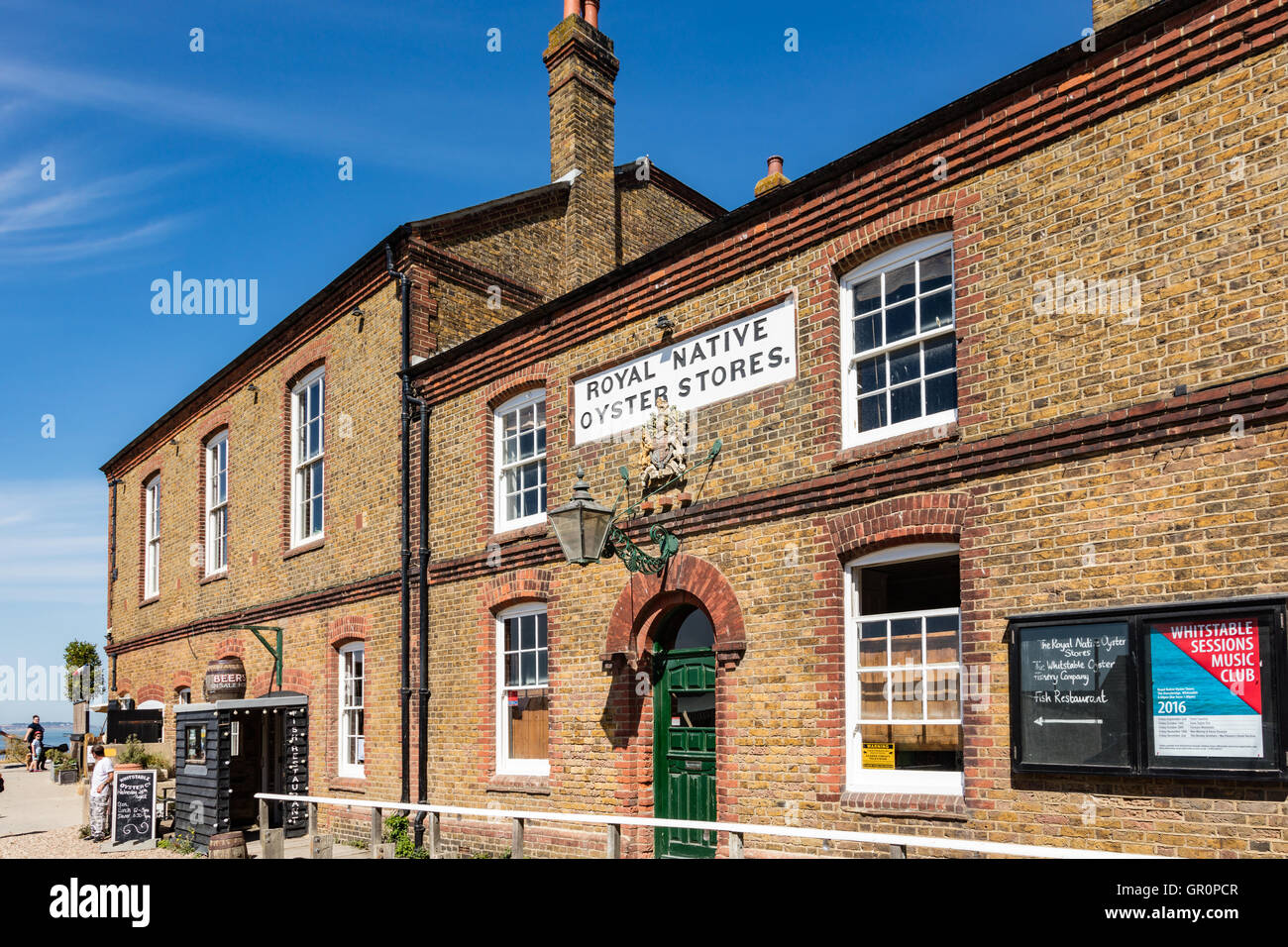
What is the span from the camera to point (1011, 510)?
25.8 ft

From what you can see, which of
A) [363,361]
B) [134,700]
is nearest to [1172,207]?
[363,361]

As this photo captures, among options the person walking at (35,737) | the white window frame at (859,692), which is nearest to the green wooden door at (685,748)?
the white window frame at (859,692)

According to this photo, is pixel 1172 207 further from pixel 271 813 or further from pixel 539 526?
pixel 271 813

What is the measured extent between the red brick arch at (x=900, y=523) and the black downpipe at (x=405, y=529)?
274 inches

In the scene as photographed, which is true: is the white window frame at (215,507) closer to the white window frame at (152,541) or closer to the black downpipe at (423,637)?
the white window frame at (152,541)

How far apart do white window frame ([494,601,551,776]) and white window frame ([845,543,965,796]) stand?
432 centimetres

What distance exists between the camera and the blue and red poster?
257 inches

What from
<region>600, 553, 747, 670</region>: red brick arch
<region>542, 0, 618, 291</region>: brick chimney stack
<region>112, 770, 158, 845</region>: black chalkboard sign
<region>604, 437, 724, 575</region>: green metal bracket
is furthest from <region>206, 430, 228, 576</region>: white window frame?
<region>604, 437, 724, 575</region>: green metal bracket

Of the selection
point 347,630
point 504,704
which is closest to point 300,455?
point 347,630

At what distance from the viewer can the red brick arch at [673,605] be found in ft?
32.4

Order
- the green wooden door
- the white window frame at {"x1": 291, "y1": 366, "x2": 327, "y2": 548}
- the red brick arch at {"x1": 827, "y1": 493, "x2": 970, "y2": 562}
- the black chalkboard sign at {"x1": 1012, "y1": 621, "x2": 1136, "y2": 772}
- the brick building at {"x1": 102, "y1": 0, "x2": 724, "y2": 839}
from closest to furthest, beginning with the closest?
the black chalkboard sign at {"x1": 1012, "y1": 621, "x2": 1136, "y2": 772} < the red brick arch at {"x1": 827, "y1": 493, "x2": 970, "y2": 562} < the green wooden door < the brick building at {"x1": 102, "y1": 0, "x2": 724, "y2": 839} < the white window frame at {"x1": 291, "y1": 366, "x2": 327, "y2": 548}

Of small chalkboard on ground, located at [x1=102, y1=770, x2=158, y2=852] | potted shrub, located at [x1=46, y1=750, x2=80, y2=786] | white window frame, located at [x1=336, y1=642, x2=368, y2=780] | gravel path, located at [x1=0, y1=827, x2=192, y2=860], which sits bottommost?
potted shrub, located at [x1=46, y1=750, x2=80, y2=786]

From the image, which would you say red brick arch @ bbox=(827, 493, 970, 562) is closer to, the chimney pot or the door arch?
the door arch

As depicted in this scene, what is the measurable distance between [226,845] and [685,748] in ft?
17.6
